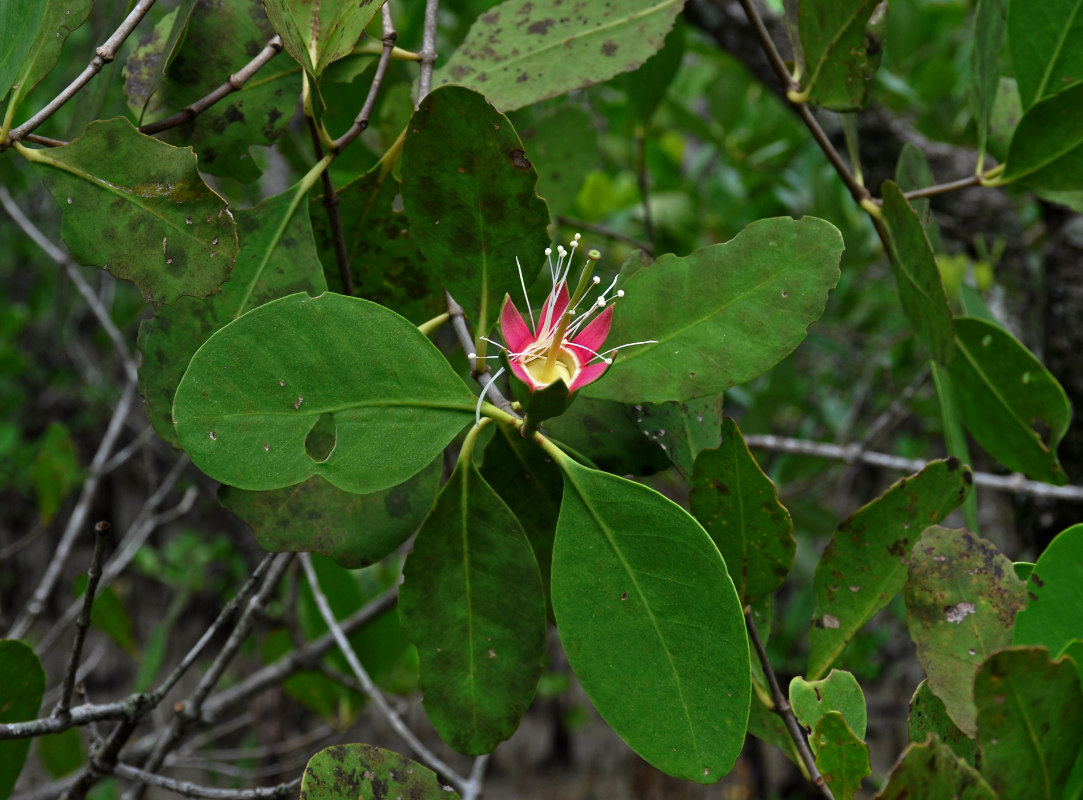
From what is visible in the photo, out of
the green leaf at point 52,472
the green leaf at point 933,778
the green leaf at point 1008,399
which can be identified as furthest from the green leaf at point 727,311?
the green leaf at point 52,472

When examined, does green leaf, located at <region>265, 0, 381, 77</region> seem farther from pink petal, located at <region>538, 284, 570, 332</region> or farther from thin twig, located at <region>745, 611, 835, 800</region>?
thin twig, located at <region>745, 611, 835, 800</region>

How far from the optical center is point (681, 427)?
0.66 meters

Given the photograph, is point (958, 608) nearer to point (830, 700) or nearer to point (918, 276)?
point (830, 700)

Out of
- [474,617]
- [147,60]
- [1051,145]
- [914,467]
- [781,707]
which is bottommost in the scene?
[914,467]

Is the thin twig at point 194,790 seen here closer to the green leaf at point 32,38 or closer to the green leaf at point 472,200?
the green leaf at point 472,200

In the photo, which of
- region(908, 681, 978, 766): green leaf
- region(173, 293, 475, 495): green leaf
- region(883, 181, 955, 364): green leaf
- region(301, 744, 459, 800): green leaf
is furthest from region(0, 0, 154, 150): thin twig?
region(908, 681, 978, 766): green leaf

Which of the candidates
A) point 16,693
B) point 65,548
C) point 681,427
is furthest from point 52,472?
point 681,427

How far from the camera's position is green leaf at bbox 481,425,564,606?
65cm

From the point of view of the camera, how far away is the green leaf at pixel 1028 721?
42cm

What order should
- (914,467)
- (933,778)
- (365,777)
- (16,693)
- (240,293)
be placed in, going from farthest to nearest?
(914,467)
(16,693)
(240,293)
(365,777)
(933,778)

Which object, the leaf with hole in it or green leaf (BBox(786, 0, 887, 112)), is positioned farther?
green leaf (BBox(786, 0, 887, 112))

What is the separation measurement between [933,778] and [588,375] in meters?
0.29

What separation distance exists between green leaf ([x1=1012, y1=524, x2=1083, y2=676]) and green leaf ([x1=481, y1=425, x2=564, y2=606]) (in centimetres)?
→ 31

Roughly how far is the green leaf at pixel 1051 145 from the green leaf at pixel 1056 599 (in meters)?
0.42
